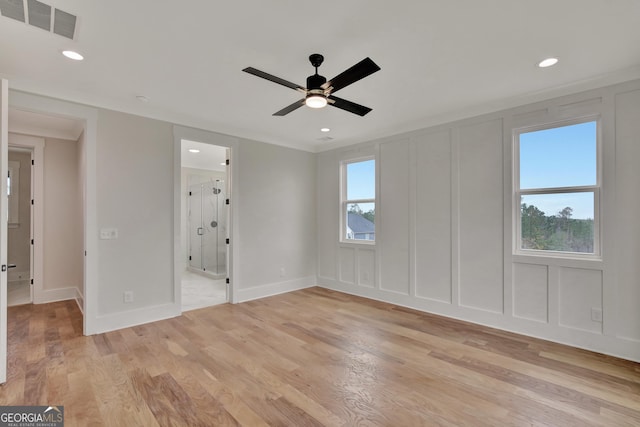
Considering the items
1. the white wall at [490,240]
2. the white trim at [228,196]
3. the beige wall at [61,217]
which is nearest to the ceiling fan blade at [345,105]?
the white wall at [490,240]

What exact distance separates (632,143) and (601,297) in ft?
4.75

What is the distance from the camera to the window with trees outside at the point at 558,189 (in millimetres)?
2965

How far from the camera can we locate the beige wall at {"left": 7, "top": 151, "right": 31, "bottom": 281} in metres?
5.75

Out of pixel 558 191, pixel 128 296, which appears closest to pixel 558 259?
pixel 558 191

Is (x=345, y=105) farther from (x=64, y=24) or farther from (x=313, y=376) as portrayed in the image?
(x=313, y=376)

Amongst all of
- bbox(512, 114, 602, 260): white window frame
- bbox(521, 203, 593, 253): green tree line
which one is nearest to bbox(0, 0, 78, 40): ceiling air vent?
bbox(512, 114, 602, 260): white window frame

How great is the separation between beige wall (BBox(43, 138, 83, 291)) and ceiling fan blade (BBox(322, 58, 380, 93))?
4505mm

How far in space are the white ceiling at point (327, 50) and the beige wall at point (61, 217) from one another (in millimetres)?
2083

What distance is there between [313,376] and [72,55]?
3267 millimetres

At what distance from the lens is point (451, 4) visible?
186cm

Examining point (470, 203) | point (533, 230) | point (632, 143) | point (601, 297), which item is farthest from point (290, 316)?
point (632, 143)

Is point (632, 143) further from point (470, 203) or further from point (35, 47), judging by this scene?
point (35, 47)

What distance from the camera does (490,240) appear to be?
3527mm

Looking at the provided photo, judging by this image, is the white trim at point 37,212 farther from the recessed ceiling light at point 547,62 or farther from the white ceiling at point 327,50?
the recessed ceiling light at point 547,62
